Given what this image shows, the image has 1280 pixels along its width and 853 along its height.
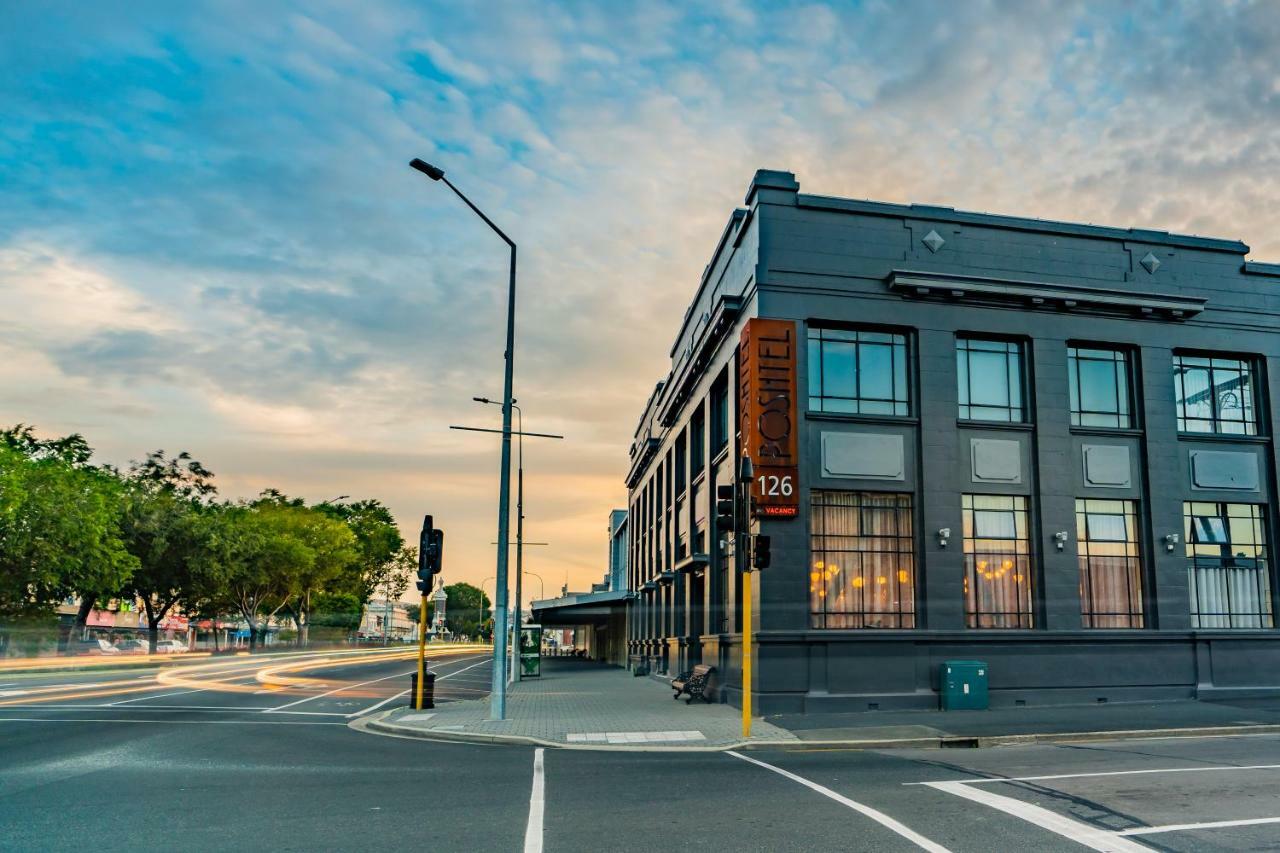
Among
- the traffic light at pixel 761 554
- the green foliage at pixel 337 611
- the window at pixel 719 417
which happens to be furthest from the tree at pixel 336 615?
the traffic light at pixel 761 554

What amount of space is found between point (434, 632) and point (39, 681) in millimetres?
139237

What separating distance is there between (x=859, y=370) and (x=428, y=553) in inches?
417

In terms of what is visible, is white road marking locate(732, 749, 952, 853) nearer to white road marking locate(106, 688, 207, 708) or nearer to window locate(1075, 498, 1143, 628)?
window locate(1075, 498, 1143, 628)

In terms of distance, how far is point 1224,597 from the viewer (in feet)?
78.5

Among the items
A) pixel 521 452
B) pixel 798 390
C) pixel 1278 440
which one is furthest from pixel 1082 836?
pixel 521 452

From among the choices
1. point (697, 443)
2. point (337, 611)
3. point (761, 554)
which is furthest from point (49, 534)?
point (337, 611)

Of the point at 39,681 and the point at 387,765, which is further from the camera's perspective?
the point at 39,681

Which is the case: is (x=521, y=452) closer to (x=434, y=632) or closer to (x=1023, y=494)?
(x=1023, y=494)

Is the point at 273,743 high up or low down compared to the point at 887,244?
down

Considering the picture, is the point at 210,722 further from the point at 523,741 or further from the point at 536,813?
the point at 536,813

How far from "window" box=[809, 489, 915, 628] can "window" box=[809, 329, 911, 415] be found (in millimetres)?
2054

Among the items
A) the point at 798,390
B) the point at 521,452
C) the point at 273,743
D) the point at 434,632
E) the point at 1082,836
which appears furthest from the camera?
the point at 434,632

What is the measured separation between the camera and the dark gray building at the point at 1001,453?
864 inches

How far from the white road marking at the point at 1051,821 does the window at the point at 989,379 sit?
13817 mm
